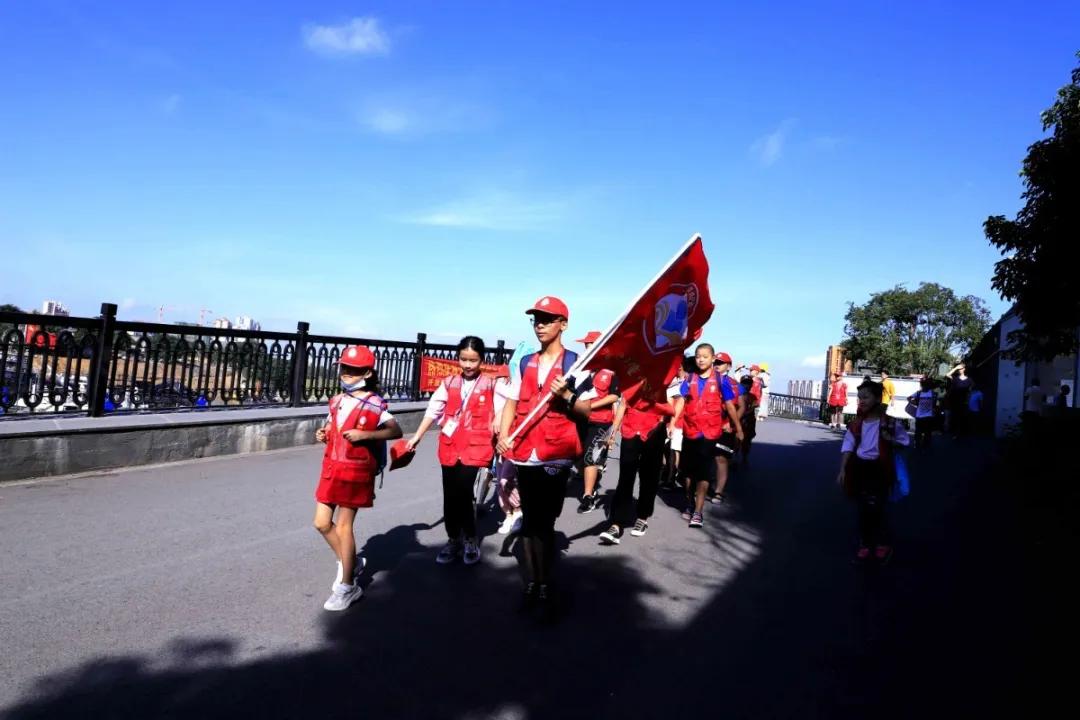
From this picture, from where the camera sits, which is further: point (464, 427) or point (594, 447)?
point (594, 447)

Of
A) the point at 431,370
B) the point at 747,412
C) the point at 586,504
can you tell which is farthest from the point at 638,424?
the point at 431,370

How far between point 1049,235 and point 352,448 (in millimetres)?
10626

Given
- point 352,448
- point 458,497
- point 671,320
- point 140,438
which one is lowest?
point 140,438

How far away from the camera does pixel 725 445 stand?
9359 millimetres

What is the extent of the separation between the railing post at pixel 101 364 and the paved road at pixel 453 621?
1.09 meters

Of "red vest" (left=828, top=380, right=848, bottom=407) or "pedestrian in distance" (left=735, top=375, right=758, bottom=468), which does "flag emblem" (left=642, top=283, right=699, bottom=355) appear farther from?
"red vest" (left=828, top=380, right=848, bottom=407)

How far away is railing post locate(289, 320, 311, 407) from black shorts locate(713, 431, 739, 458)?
20.7 ft

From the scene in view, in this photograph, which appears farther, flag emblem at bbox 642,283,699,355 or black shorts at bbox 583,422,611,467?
black shorts at bbox 583,422,611,467

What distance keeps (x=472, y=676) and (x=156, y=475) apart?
18.9 ft

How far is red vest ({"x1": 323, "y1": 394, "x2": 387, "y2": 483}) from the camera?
14.1 ft

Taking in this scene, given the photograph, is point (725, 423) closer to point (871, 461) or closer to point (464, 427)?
point (871, 461)

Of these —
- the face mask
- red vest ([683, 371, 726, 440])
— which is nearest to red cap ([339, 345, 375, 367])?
the face mask

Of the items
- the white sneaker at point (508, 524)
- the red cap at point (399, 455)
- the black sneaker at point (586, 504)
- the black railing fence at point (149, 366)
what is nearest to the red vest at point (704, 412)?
the black sneaker at point (586, 504)

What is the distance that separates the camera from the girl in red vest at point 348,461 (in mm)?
4281
